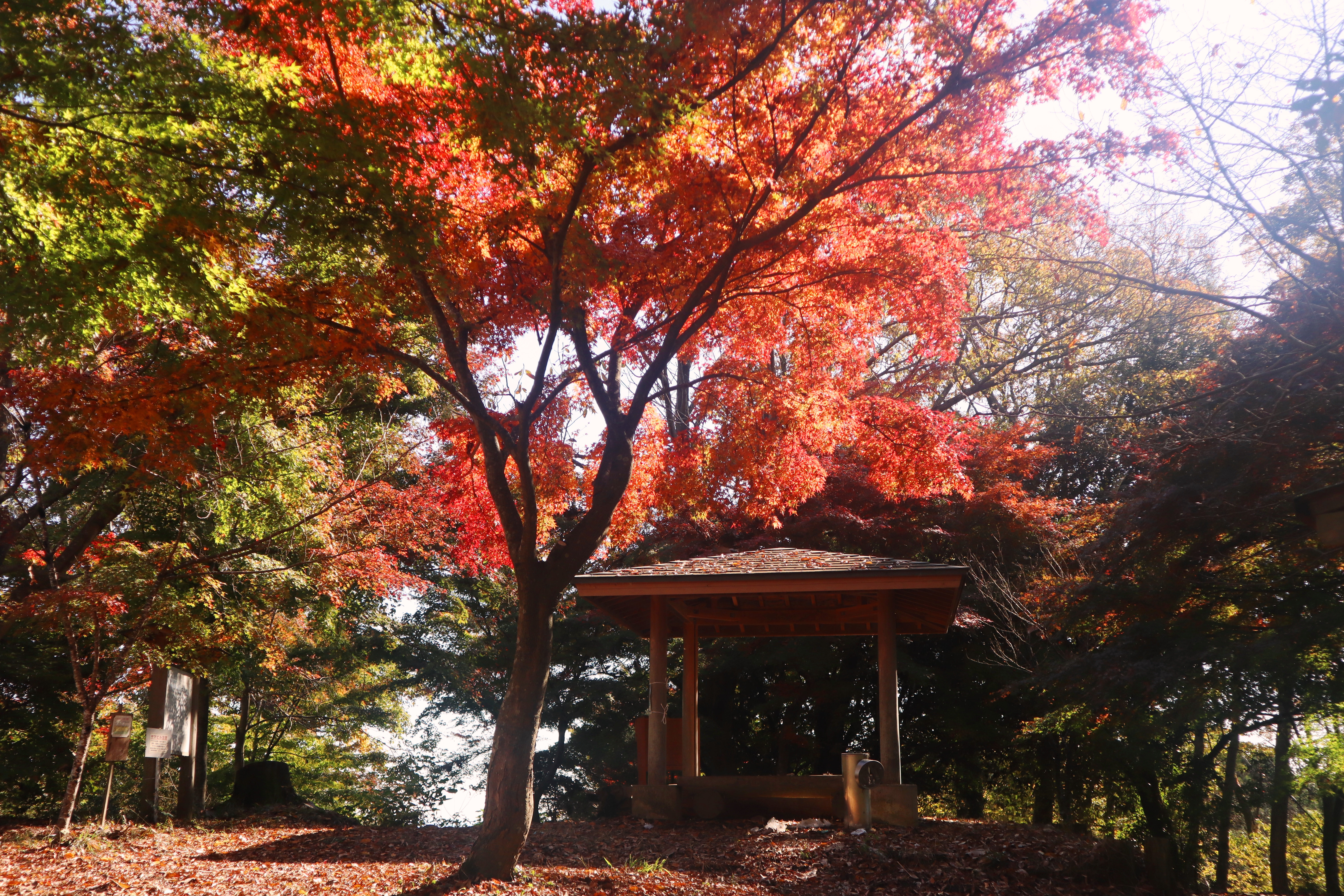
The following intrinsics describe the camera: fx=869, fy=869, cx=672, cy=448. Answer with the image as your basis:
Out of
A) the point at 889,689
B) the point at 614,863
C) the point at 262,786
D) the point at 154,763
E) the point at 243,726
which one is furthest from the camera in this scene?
the point at 243,726

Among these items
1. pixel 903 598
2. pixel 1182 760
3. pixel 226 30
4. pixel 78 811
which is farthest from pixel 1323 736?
pixel 78 811

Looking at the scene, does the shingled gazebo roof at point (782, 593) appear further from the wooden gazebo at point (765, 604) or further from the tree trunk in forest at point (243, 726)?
the tree trunk in forest at point (243, 726)

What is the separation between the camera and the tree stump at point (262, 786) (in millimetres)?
13523

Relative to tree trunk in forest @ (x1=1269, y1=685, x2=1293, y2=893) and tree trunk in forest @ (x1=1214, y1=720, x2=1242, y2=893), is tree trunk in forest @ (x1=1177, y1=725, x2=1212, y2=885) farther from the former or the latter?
tree trunk in forest @ (x1=1269, y1=685, x2=1293, y2=893)

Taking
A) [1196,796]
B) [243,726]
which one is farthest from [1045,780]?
[243,726]

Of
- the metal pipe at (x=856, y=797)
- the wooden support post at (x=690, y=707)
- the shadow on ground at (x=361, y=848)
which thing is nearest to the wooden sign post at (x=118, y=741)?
the shadow on ground at (x=361, y=848)

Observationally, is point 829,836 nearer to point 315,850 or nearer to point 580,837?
point 580,837

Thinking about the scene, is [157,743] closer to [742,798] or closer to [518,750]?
[518,750]

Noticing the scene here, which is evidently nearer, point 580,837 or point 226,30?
point 226,30

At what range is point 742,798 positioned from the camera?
1027 cm

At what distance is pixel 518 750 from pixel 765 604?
5654 mm

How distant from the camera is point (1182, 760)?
10.8 m

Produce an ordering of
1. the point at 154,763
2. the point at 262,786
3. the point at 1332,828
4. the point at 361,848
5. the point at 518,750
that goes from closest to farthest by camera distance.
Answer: the point at 518,750 < the point at 361,848 < the point at 1332,828 < the point at 154,763 < the point at 262,786

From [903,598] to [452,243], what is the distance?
680 centimetres
